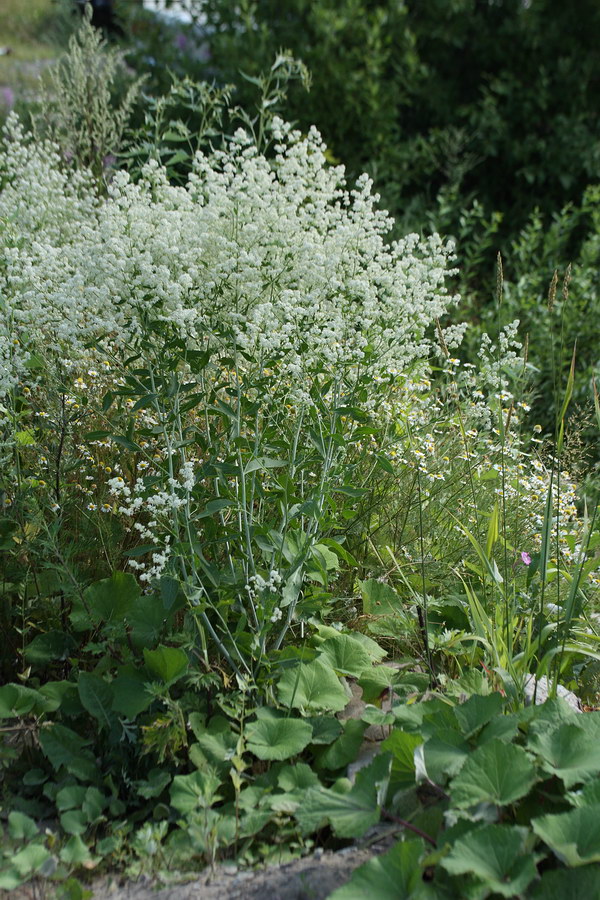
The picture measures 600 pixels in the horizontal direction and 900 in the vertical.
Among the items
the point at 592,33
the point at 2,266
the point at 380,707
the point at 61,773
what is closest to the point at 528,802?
the point at 380,707

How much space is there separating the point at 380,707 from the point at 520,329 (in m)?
3.47

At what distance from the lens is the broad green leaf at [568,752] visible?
1746mm

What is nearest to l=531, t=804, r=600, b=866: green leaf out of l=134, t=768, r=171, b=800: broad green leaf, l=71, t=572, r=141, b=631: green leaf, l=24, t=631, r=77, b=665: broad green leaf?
l=134, t=768, r=171, b=800: broad green leaf

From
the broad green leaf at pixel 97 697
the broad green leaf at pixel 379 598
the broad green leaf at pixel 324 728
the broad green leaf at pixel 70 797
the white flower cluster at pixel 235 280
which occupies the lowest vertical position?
the broad green leaf at pixel 70 797

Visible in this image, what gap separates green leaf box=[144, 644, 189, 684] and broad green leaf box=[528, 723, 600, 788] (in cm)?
88

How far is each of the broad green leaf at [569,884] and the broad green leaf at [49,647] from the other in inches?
59.9

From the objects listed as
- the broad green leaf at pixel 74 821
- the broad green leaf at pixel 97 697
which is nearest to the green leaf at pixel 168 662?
the broad green leaf at pixel 97 697

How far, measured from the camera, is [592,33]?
23.4 ft

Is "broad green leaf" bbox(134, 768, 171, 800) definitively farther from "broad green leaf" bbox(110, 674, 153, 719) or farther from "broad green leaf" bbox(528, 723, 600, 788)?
"broad green leaf" bbox(528, 723, 600, 788)

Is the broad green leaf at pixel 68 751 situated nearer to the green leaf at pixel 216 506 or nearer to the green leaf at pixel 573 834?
the green leaf at pixel 216 506

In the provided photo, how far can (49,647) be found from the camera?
251 cm

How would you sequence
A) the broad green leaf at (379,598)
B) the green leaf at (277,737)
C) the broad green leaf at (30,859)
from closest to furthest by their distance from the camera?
the broad green leaf at (30,859), the green leaf at (277,737), the broad green leaf at (379,598)

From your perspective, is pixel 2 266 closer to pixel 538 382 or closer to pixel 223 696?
pixel 223 696

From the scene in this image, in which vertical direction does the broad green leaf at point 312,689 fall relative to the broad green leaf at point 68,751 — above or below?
above
